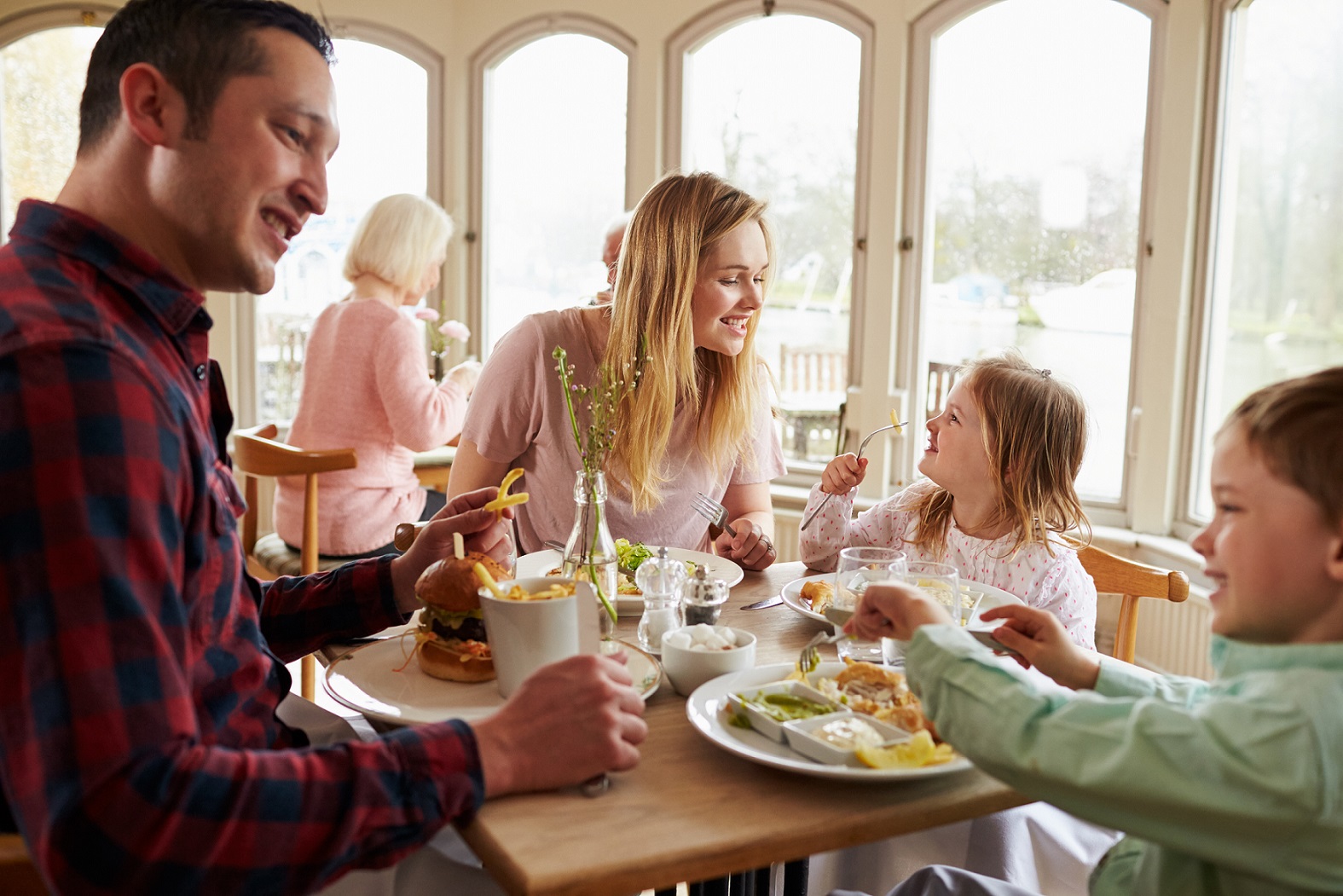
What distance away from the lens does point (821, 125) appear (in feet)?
14.4

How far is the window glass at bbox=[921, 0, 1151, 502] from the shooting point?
377 centimetres

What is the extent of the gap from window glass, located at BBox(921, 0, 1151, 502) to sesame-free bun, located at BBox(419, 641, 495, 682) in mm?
2885

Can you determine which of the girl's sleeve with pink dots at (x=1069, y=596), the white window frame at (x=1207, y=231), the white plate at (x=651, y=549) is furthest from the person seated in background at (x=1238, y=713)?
the white window frame at (x=1207, y=231)

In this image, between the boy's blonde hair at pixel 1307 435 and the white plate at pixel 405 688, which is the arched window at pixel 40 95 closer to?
the white plate at pixel 405 688

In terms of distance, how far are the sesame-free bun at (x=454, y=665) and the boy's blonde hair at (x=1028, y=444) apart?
1180 mm

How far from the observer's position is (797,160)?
14.6 ft

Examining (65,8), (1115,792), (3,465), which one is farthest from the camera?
(65,8)

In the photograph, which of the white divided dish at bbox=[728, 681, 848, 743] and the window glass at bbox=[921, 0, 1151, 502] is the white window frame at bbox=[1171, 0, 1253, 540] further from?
the white divided dish at bbox=[728, 681, 848, 743]

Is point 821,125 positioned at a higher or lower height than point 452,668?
higher

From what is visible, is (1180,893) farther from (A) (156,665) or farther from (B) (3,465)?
(B) (3,465)

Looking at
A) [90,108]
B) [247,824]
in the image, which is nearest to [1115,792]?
[247,824]

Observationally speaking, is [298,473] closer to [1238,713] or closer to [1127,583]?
[1127,583]

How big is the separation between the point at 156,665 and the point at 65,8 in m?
4.96

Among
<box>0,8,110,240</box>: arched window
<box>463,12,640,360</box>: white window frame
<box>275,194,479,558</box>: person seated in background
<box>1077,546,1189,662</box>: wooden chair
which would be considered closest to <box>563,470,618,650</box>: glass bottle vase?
<box>1077,546,1189,662</box>: wooden chair
